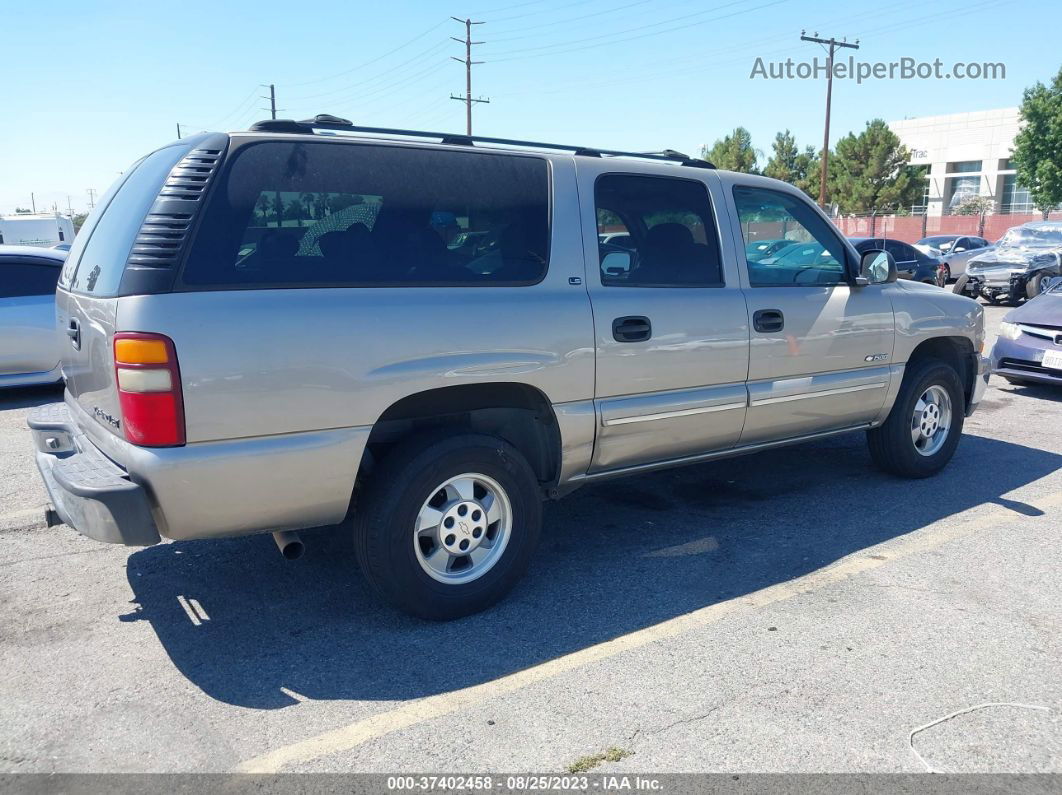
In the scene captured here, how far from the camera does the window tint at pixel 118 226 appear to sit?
10.8 ft

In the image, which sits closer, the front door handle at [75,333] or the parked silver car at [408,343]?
the parked silver car at [408,343]

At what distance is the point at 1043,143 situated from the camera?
3803 centimetres

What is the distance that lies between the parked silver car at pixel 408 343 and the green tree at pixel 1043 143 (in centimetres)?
3990

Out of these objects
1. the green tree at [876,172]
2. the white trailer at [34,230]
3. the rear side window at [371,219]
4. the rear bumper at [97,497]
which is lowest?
the rear bumper at [97,497]

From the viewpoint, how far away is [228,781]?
274 cm

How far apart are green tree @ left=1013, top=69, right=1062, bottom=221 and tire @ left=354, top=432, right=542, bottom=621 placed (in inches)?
1637

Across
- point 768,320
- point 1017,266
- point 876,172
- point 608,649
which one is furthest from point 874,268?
point 876,172

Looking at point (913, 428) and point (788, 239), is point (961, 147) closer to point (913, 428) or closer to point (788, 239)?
point (913, 428)

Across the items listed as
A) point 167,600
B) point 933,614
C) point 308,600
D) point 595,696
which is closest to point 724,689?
point 595,696

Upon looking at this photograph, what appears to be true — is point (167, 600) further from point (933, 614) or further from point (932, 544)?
point (932, 544)

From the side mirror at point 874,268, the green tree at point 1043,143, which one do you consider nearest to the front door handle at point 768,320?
the side mirror at point 874,268

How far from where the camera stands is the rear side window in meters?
3.24

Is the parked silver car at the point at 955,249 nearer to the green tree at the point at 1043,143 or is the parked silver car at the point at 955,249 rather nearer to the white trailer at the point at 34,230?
the green tree at the point at 1043,143

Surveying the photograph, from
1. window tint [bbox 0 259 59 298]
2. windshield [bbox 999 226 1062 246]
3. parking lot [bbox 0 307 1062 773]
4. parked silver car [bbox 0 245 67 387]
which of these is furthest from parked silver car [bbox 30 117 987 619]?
windshield [bbox 999 226 1062 246]
